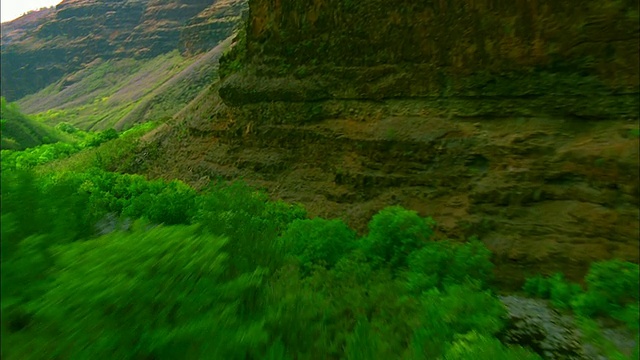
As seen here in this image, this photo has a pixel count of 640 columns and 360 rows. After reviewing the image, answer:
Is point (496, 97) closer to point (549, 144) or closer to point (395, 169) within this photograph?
point (549, 144)

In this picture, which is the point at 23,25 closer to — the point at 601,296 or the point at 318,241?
the point at 318,241

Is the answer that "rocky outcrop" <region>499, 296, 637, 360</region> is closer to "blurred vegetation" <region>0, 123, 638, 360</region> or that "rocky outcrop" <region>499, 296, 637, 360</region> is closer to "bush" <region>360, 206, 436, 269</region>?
"blurred vegetation" <region>0, 123, 638, 360</region>

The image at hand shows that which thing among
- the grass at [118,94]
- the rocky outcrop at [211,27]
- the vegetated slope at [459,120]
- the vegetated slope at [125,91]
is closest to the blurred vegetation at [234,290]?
the vegetated slope at [459,120]

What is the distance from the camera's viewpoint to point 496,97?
1083 cm

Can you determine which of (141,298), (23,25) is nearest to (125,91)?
(141,298)

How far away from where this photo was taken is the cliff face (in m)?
91.8

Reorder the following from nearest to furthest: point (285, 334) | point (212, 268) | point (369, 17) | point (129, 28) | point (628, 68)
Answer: point (212, 268), point (285, 334), point (628, 68), point (369, 17), point (129, 28)

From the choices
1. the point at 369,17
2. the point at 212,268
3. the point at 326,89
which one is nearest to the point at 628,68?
the point at 369,17

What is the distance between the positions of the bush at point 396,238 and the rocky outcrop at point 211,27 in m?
60.3

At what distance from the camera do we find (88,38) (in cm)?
10156

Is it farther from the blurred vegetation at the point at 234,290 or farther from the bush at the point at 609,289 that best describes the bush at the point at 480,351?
the bush at the point at 609,289

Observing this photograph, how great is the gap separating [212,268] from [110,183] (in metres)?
14.9

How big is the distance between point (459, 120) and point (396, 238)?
12.4 feet

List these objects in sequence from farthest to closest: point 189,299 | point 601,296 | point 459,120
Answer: point 459,120 < point 601,296 < point 189,299
